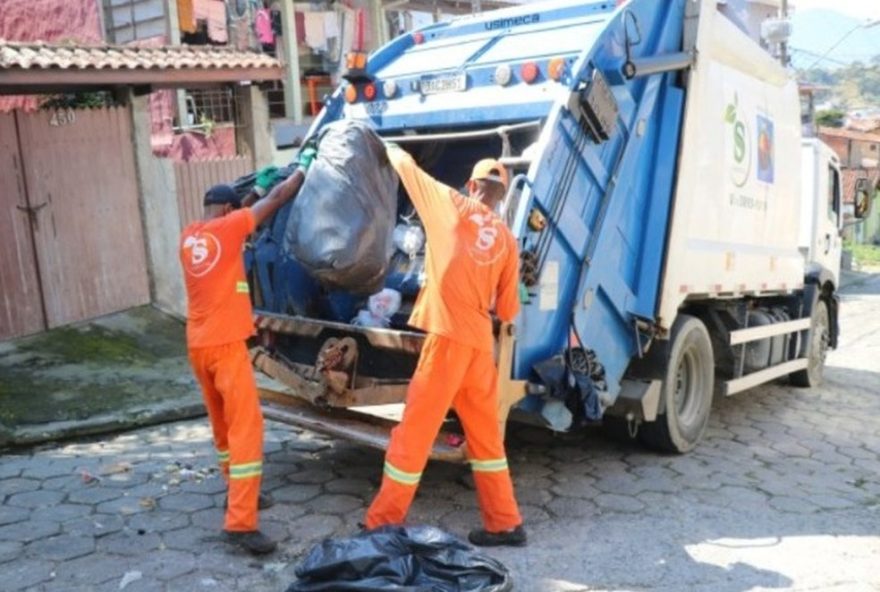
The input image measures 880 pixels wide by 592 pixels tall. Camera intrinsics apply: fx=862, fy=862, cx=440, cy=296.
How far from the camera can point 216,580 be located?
10.9 ft

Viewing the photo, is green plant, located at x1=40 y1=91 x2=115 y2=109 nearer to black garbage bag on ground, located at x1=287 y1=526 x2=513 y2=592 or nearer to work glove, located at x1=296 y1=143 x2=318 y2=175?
work glove, located at x1=296 y1=143 x2=318 y2=175

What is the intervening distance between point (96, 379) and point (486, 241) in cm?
408

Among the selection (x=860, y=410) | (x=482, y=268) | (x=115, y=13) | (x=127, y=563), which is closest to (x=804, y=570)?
(x=482, y=268)

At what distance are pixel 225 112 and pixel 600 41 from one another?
27.0ft

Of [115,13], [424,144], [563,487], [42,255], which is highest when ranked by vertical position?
[115,13]

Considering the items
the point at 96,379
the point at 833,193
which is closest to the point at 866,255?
the point at 833,193

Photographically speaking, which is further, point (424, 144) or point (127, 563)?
point (424, 144)

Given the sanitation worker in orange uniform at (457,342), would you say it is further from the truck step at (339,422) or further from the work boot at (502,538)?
the truck step at (339,422)

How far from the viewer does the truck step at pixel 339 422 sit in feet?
12.2

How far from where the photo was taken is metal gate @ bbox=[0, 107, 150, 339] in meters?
7.00

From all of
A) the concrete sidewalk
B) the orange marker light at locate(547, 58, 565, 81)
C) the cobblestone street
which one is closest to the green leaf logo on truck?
the orange marker light at locate(547, 58, 565, 81)

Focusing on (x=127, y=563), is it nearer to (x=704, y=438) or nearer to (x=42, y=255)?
(x=704, y=438)

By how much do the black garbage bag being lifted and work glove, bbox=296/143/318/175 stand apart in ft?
0.47

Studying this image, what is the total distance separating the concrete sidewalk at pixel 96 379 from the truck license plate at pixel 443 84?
9.01 feet
